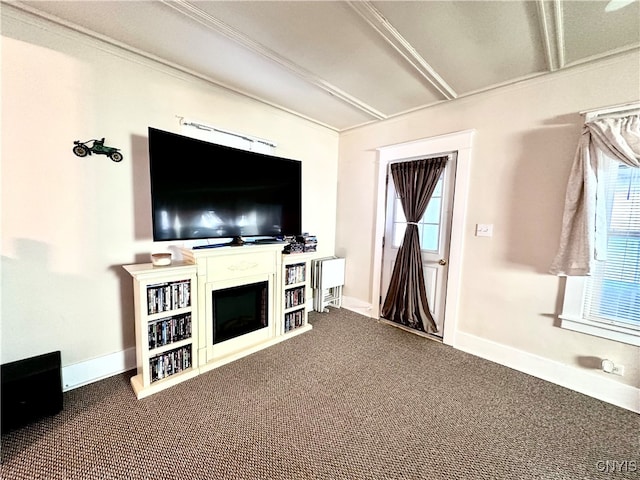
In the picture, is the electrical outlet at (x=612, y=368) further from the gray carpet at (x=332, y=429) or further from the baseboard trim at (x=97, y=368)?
the baseboard trim at (x=97, y=368)

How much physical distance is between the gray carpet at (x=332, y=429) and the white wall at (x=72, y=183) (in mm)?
547

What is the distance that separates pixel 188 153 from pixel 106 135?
1.92ft

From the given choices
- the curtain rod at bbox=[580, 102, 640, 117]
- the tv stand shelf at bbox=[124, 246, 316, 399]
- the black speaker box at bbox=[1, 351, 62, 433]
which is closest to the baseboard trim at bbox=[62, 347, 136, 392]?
the tv stand shelf at bbox=[124, 246, 316, 399]

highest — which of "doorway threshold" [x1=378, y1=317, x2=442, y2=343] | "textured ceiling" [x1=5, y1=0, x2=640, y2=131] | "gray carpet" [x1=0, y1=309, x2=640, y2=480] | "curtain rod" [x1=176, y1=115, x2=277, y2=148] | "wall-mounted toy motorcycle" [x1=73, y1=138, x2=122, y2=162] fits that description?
"textured ceiling" [x1=5, y1=0, x2=640, y2=131]

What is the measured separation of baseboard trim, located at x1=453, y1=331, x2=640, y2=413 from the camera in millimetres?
1849

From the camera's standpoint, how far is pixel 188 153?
1.98 metres

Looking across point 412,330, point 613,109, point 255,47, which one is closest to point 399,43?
point 255,47

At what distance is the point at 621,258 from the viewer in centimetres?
186

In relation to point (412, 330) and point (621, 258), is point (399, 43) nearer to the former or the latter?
point (621, 258)

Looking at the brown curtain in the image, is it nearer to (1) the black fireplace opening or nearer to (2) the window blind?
(2) the window blind

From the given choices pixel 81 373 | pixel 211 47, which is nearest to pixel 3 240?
pixel 81 373

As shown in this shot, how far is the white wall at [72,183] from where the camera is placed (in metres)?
1.61

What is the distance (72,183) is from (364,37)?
228 centimetres

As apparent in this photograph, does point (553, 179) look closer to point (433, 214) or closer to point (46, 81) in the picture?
point (433, 214)
